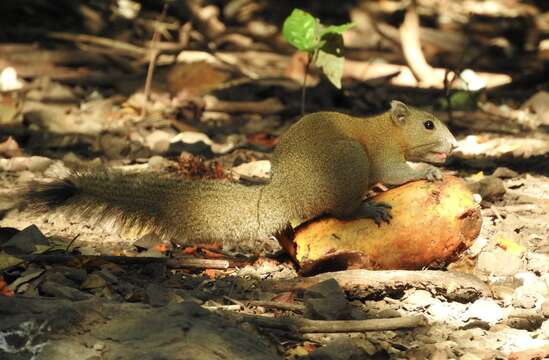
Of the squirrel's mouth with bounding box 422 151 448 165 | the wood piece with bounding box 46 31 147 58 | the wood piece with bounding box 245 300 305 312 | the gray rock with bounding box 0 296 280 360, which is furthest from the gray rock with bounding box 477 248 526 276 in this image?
the wood piece with bounding box 46 31 147 58

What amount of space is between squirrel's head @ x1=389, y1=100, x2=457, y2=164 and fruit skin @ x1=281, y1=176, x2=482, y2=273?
0.57 m

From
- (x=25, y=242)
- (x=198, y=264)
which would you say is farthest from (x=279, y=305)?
(x=25, y=242)

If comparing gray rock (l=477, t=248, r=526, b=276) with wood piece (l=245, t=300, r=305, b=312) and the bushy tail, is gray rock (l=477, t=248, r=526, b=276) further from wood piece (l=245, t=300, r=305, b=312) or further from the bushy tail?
wood piece (l=245, t=300, r=305, b=312)

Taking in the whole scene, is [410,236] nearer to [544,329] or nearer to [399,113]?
[544,329]

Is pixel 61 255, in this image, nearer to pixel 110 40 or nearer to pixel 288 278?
pixel 288 278

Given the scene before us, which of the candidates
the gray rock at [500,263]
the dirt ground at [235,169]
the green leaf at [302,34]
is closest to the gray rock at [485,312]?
the dirt ground at [235,169]

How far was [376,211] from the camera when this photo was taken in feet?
14.1

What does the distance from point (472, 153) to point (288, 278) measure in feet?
9.61

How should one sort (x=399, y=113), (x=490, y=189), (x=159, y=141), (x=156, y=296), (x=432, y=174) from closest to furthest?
(x=156, y=296), (x=432, y=174), (x=399, y=113), (x=490, y=189), (x=159, y=141)

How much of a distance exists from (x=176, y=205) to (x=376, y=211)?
981mm

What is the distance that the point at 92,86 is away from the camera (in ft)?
28.5

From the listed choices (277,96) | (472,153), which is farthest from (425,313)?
(277,96)

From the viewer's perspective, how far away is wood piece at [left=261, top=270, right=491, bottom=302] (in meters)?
3.99

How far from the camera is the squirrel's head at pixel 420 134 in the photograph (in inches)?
191
